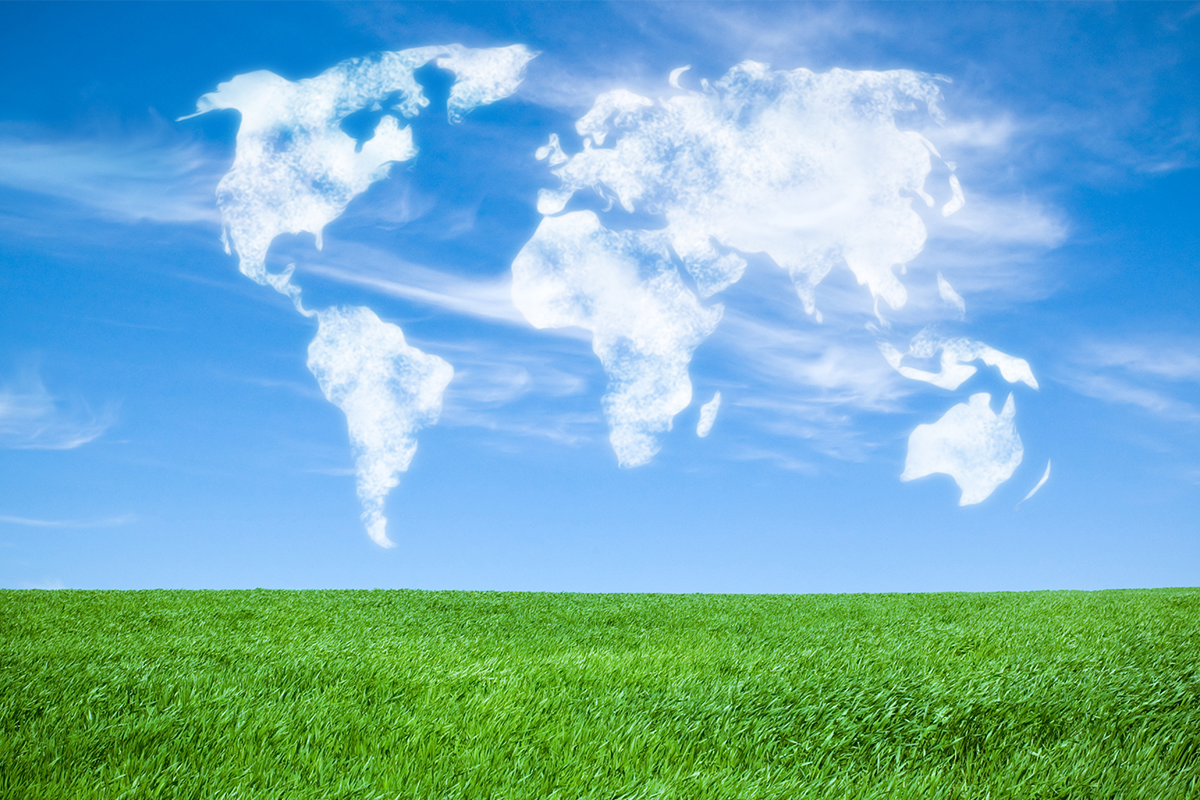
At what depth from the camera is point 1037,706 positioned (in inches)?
275

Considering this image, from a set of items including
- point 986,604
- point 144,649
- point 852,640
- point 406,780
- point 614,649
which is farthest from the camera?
point 986,604

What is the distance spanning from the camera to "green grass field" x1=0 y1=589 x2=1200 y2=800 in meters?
4.91

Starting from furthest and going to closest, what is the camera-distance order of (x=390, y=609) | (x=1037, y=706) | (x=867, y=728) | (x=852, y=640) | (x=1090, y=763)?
(x=390, y=609)
(x=852, y=640)
(x=1037, y=706)
(x=867, y=728)
(x=1090, y=763)

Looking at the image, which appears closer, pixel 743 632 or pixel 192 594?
pixel 743 632

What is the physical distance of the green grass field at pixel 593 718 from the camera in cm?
491

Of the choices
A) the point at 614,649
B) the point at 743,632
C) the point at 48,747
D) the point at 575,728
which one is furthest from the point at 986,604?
the point at 48,747

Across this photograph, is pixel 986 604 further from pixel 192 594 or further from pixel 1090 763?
pixel 192 594

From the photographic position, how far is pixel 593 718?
6.25 metres

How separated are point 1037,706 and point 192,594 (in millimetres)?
19448

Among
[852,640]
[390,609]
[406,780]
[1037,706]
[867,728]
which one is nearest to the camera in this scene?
[406,780]

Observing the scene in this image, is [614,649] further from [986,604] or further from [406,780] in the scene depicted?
[986,604]

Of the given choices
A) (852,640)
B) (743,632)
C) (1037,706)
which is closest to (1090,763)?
(1037,706)

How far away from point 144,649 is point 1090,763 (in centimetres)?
1046

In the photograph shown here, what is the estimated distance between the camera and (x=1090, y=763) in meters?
5.68
